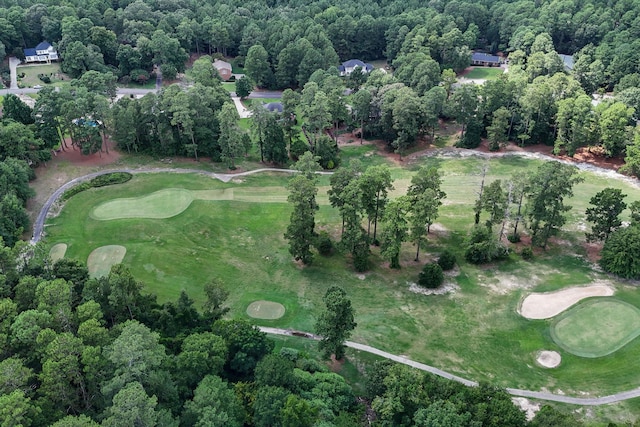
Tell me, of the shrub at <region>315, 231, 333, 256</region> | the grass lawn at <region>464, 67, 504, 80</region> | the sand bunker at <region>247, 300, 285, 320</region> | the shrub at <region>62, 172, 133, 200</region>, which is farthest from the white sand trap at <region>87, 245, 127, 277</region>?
the grass lawn at <region>464, 67, 504, 80</region>

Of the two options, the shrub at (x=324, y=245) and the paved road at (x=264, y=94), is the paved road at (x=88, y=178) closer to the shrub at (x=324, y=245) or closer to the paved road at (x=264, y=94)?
the shrub at (x=324, y=245)

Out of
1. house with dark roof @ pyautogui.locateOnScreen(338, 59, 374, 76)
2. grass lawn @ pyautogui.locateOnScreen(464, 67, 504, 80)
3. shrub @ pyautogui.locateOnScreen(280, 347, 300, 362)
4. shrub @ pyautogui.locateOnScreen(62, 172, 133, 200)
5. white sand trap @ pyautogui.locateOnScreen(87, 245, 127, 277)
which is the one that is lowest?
shrub @ pyautogui.locateOnScreen(280, 347, 300, 362)

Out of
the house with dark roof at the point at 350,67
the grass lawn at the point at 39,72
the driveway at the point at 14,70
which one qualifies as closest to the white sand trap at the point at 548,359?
the house with dark roof at the point at 350,67

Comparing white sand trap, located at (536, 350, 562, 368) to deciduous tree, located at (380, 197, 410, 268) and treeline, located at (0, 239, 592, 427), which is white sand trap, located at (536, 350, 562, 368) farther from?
deciduous tree, located at (380, 197, 410, 268)

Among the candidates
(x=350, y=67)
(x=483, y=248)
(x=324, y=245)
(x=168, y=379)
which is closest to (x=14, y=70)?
(x=350, y=67)

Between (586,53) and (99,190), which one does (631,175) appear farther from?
(99,190)

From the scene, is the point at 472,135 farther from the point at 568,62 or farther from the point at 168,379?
Result: the point at 168,379
